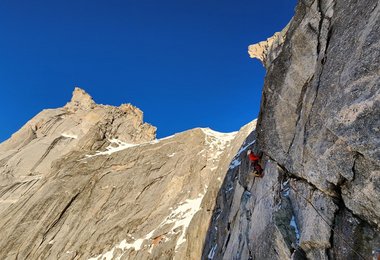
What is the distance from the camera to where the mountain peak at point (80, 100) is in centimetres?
8472

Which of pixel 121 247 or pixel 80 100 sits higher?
pixel 80 100

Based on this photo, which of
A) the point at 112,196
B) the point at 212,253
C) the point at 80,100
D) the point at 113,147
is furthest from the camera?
the point at 80,100

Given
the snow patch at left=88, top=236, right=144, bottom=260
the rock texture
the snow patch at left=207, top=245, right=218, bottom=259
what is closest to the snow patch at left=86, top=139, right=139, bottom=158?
the rock texture

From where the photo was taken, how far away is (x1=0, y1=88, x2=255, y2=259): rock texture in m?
40.2

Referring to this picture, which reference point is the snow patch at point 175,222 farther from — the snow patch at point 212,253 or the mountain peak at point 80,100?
the mountain peak at point 80,100

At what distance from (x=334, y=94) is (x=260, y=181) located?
9.07 meters

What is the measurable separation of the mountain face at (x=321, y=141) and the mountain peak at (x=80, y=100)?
240 feet

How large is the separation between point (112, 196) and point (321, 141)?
43.6 m

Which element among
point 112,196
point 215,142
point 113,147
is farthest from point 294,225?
point 113,147

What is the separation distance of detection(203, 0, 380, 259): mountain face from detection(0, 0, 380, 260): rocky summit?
0.16 feet

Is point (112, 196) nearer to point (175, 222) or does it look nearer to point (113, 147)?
point (175, 222)

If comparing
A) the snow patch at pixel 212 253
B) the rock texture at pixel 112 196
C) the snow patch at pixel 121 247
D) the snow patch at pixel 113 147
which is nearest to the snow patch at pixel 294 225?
the snow patch at pixel 212 253

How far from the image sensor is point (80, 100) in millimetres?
86562

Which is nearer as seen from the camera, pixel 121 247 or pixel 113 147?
pixel 121 247
